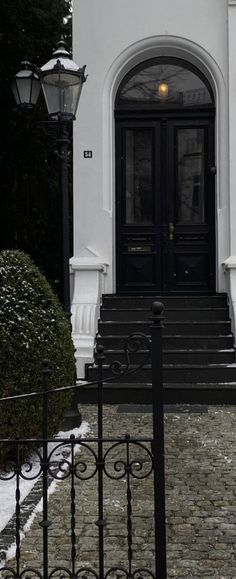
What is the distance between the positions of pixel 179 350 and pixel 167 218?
250cm

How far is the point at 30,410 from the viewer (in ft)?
16.4

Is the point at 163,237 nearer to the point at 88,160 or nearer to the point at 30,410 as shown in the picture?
the point at 88,160

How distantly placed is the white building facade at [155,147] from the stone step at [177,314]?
1.64 feet

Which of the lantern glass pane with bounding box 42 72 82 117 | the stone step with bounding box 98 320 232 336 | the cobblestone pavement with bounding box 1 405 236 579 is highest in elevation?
the lantern glass pane with bounding box 42 72 82 117

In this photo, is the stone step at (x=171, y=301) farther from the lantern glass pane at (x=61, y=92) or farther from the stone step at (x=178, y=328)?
the lantern glass pane at (x=61, y=92)

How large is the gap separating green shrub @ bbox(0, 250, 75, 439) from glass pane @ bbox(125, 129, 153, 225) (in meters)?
4.42

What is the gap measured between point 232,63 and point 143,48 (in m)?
1.38

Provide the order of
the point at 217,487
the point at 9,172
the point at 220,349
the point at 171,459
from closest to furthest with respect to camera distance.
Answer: the point at 217,487
the point at 171,459
the point at 220,349
the point at 9,172

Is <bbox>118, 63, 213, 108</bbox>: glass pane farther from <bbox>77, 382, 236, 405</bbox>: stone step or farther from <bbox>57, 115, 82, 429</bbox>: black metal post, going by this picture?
<bbox>77, 382, 236, 405</bbox>: stone step

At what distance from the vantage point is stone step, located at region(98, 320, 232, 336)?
8.52m

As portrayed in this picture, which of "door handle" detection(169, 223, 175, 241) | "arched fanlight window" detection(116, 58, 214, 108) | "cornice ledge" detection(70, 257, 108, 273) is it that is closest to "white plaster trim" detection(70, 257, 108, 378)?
"cornice ledge" detection(70, 257, 108, 273)

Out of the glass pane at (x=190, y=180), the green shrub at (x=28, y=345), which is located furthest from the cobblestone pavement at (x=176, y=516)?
the glass pane at (x=190, y=180)

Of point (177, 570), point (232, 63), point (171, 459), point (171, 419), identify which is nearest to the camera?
point (177, 570)

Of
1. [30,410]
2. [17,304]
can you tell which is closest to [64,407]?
[30,410]
